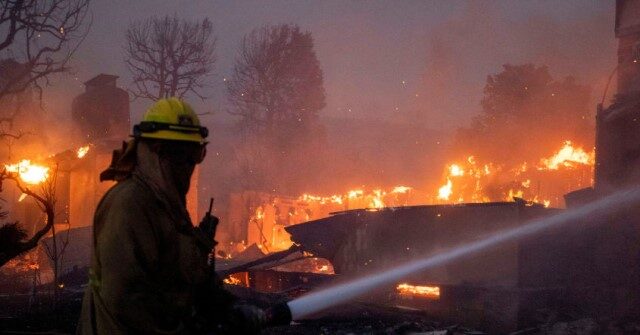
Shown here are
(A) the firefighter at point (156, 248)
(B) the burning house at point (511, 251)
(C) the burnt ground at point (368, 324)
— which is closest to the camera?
(A) the firefighter at point (156, 248)

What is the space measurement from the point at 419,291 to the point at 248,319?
30.8 ft

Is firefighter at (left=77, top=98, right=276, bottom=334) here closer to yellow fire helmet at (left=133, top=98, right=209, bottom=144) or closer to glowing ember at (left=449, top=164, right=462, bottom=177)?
yellow fire helmet at (left=133, top=98, right=209, bottom=144)

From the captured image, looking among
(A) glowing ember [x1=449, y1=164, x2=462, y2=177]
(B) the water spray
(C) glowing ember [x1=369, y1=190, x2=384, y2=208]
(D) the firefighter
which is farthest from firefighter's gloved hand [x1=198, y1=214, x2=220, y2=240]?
(A) glowing ember [x1=449, y1=164, x2=462, y2=177]

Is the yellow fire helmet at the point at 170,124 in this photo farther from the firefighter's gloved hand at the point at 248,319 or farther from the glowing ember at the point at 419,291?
the glowing ember at the point at 419,291

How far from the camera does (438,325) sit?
982 cm

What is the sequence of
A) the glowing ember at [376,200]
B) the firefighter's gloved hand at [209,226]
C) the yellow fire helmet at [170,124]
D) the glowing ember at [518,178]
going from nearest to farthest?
1. the yellow fire helmet at [170,124]
2. the firefighter's gloved hand at [209,226]
3. the glowing ember at [518,178]
4. the glowing ember at [376,200]

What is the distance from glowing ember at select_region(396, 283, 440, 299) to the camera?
11609 millimetres

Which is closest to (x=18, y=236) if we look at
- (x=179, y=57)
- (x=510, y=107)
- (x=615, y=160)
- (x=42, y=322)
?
(x=42, y=322)

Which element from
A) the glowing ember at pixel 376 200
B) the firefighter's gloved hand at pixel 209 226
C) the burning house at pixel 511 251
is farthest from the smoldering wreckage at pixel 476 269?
the glowing ember at pixel 376 200

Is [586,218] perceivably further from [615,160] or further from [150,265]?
[150,265]

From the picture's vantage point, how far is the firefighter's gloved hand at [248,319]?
3.02 meters

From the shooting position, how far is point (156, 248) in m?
2.67

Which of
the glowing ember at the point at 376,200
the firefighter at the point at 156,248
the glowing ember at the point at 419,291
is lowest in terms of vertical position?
the glowing ember at the point at 419,291

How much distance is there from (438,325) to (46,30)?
18.1m
